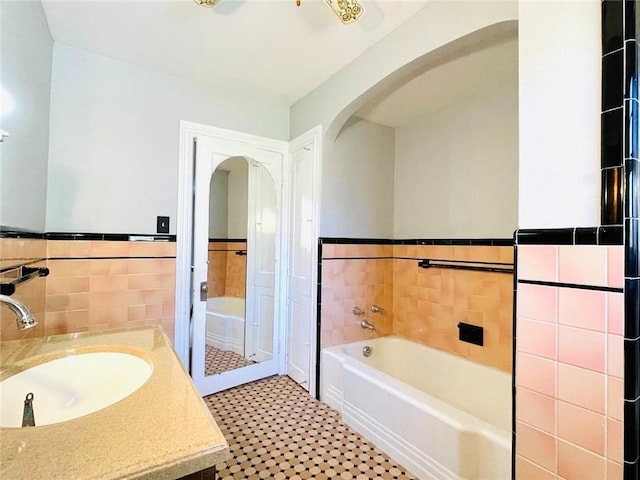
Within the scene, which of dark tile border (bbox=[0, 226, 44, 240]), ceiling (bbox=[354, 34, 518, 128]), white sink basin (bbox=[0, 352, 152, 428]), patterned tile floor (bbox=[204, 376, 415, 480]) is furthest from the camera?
ceiling (bbox=[354, 34, 518, 128])

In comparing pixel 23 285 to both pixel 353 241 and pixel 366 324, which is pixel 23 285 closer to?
pixel 353 241

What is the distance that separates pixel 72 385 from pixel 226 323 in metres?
1.43

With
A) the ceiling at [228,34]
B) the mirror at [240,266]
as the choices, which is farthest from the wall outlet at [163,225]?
the ceiling at [228,34]

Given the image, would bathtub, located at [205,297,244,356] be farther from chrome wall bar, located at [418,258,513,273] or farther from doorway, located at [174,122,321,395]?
chrome wall bar, located at [418,258,513,273]

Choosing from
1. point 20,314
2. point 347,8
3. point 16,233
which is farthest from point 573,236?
point 16,233

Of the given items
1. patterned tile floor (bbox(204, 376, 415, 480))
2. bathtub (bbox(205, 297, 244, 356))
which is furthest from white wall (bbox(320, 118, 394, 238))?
patterned tile floor (bbox(204, 376, 415, 480))

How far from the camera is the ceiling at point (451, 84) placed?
1840 mm

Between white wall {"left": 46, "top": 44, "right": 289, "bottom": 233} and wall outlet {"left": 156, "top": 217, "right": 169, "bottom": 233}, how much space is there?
0.03 metres

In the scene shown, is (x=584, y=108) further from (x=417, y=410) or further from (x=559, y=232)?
(x=417, y=410)

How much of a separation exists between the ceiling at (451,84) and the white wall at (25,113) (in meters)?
1.99

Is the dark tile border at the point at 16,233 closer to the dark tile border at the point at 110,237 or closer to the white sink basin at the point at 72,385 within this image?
the dark tile border at the point at 110,237

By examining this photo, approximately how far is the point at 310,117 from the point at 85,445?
234cm

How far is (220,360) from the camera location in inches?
94.6

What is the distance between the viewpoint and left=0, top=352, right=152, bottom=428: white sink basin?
88 centimetres
